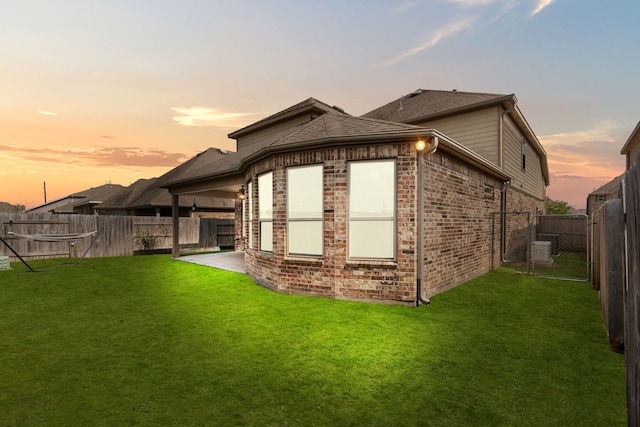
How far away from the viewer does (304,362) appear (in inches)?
156

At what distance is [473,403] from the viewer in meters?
3.08

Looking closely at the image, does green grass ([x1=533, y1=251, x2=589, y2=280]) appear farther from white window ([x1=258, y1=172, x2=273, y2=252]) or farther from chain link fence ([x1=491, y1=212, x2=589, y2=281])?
white window ([x1=258, y1=172, x2=273, y2=252])

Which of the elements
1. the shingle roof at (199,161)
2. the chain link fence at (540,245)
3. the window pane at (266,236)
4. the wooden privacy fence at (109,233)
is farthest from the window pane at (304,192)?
the shingle roof at (199,161)

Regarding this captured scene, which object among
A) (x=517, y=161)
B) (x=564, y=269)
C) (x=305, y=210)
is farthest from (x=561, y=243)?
(x=305, y=210)

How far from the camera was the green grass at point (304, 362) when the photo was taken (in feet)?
9.64

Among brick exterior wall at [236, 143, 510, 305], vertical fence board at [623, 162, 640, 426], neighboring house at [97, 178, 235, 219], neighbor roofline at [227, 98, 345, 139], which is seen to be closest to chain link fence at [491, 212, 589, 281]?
brick exterior wall at [236, 143, 510, 305]

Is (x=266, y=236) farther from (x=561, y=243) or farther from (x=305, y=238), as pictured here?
(x=561, y=243)

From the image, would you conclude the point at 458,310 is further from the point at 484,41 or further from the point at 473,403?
the point at 484,41

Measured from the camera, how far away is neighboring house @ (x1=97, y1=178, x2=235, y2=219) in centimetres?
2177

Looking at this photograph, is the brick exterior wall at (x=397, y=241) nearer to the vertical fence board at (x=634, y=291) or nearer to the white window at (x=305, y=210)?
the white window at (x=305, y=210)

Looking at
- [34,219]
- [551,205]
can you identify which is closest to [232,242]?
[34,219]

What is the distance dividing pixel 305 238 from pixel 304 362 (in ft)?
11.9

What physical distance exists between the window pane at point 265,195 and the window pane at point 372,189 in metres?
2.35

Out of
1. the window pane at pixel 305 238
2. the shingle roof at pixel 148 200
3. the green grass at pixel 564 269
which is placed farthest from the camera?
the shingle roof at pixel 148 200
